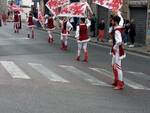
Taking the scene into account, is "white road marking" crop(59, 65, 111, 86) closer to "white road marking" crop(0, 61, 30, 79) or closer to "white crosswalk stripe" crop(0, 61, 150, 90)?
"white crosswalk stripe" crop(0, 61, 150, 90)

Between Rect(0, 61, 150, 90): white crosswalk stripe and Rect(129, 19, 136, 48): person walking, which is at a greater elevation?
Rect(129, 19, 136, 48): person walking

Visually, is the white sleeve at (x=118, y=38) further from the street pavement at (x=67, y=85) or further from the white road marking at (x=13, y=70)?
the white road marking at (x=13, y=70)

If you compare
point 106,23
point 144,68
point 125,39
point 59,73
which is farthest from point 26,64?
point 106,23

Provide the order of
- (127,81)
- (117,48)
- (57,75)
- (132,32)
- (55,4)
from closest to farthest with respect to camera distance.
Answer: (117,48) < (127,81) < (57,75) < (55,4) < (132,32)

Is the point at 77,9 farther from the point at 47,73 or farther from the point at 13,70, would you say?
the point at 47,73

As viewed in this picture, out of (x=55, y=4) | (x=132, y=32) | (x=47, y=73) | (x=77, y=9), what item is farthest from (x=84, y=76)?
(x=132, y=32)

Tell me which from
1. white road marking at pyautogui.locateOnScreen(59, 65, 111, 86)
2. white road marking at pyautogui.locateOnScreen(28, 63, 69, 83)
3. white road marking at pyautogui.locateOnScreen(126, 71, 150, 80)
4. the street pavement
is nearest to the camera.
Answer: the street pavement

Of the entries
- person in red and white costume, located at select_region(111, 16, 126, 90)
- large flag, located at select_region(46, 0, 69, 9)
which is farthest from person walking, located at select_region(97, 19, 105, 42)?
person in red and white costume, located at select_region(111, 16, 126, 90)

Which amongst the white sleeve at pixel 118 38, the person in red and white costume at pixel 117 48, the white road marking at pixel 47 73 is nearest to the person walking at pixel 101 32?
the white road marking at pixel 47 73

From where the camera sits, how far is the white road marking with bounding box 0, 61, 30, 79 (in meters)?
15.9

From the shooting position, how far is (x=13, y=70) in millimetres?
17297

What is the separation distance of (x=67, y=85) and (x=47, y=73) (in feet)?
8.55

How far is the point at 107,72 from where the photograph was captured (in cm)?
1792

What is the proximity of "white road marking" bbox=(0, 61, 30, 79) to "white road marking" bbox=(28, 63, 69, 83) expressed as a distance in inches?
25.0
